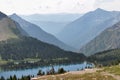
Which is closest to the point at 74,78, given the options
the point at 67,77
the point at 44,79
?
the point at 67,77

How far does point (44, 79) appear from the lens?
485ft

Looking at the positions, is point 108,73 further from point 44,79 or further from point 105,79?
point 44,79

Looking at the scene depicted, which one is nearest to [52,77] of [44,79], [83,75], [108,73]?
[44,79]

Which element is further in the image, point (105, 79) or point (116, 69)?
point (116, 69)

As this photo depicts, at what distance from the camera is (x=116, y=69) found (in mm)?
148375

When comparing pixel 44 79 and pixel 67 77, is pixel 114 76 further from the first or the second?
pixel 44 79

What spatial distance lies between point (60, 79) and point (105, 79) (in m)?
19.1

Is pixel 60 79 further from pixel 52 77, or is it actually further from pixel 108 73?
pixel 108 73

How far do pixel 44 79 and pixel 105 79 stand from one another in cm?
2710

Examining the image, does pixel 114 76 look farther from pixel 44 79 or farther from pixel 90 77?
pixel 44 79

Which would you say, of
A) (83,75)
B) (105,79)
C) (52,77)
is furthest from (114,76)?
(52,77)

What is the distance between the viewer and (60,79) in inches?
5615

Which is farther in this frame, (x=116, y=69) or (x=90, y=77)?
(x=116, y=69)

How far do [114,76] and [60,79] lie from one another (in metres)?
21.0
